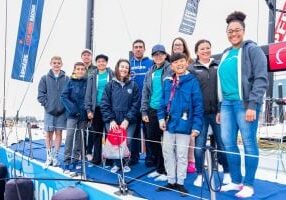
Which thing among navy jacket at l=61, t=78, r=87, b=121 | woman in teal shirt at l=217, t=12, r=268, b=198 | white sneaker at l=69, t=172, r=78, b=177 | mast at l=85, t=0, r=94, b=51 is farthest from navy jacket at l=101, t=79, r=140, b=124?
mast at l=85, t=0, r=94, b=51

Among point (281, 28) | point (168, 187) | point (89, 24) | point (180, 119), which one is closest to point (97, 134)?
point (168, 187)

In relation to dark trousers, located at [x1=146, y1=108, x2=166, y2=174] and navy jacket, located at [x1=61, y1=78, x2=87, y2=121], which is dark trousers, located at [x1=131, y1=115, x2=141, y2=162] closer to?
dark trousers, located at [x1=146, y1=108, x2=166, y2=174]

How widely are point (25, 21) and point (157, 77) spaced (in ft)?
11.5

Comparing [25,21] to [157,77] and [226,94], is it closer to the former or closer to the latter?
[157,77]

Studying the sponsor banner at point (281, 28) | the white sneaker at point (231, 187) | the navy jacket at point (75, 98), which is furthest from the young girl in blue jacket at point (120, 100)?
the sponsor banner at point (281, 28)

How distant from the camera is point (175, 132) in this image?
3.04m

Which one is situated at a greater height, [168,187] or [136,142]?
[136,142]

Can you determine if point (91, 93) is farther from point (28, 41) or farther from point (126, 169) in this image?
point (28, 41)

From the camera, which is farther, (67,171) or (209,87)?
(67,171)

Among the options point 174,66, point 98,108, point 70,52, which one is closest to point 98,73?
point 98,108

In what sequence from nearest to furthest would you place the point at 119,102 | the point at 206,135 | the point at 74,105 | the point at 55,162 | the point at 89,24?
the point at 206,135
the point at 119,102
the point at 74,105
the point at 55,162
the point at 89,24

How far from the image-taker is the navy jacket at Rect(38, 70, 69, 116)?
4.40 meters

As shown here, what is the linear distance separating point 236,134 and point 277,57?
1158 mm

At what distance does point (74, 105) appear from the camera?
4.23m
